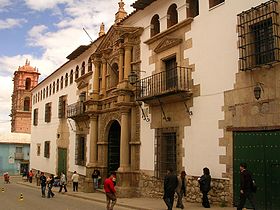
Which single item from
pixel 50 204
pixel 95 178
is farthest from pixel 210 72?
pixel 95 178

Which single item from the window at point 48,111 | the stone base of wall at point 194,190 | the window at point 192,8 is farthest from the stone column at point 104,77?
the window at point 48,111

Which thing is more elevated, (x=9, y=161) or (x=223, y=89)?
(x=223, y=89)

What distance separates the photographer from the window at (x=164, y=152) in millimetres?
15031

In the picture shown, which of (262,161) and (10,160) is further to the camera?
(10,160)

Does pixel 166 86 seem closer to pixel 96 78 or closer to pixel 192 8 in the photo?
pixel 192 8

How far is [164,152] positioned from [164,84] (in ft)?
8.68

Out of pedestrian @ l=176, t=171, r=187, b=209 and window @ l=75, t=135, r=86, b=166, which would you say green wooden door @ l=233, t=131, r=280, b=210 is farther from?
window @ l=75, t=135, r=86, b=166

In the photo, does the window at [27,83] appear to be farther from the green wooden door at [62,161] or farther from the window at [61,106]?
the green wooden door at [62,161]

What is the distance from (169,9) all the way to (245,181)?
8.21m

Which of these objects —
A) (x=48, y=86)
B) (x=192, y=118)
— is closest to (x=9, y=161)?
(x=48, y=86)

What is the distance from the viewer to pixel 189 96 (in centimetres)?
1402

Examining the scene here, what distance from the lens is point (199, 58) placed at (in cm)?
1378

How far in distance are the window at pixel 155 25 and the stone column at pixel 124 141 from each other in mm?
3614

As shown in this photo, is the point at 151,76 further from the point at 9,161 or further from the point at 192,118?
Result: the point at 9,161
